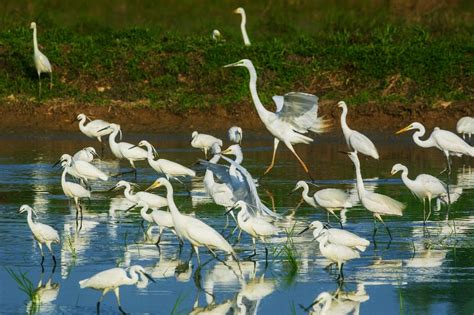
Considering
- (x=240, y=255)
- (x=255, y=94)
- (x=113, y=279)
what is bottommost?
(x=240, y=255)

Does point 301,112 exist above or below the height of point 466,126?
above

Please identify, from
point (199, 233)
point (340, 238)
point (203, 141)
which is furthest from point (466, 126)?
point (199, 233)

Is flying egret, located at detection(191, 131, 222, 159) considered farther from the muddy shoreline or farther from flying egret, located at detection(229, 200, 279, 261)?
flying egret, located at detection(229, 200, 279, 261)

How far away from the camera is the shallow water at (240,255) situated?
9.88m

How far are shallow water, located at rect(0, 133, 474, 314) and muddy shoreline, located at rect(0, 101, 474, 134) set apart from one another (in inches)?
176

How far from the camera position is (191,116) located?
22.6 metres

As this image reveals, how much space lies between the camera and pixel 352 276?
10734mm

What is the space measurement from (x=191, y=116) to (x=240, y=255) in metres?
11.0

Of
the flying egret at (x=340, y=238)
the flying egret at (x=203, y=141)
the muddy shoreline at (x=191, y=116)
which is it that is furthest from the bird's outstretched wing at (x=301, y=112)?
the muddy shoreline at (x=191, y=116)

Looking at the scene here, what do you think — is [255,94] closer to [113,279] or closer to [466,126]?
[466,126]

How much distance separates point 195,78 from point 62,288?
13.8 m

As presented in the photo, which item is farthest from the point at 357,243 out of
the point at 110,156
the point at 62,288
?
the point at 110,156

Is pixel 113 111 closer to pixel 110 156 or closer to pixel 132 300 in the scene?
pixel 110 156

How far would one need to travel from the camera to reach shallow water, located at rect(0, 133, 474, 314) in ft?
32.4
